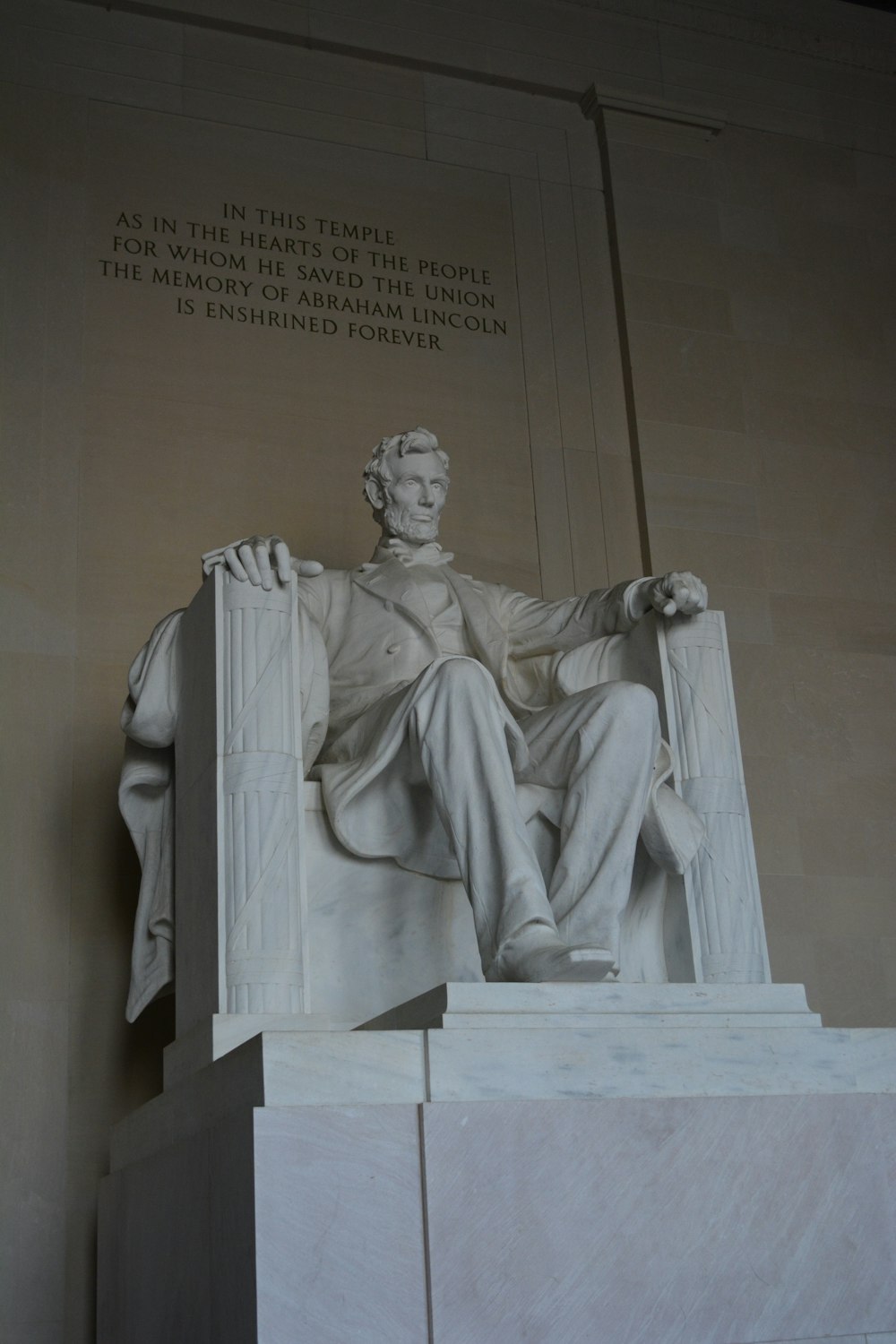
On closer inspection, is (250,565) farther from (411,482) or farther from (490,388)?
(490,388)

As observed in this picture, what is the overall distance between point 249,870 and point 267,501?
2459mm

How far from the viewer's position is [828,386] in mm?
6988

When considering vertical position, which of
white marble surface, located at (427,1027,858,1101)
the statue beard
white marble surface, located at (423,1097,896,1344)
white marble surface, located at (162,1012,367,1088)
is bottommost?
white marble surface, located at (423,1097,896,1344)

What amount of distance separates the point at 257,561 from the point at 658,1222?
1911 mm

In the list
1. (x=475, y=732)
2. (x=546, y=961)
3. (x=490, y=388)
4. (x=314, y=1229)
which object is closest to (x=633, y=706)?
(x=475, y=732)

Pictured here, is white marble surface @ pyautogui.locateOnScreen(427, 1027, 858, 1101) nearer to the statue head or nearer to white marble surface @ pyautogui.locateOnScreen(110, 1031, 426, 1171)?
white marble surface @ pyautogui.locateOnScreen(110, 1031, 426, 1171)

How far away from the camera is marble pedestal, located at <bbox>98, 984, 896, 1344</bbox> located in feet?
9.64

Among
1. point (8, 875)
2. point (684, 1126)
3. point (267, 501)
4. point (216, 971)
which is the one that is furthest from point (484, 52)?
point (684, 1126)

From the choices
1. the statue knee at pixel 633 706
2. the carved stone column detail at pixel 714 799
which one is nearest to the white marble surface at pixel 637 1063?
the carved stone column detail at pixel 714 799

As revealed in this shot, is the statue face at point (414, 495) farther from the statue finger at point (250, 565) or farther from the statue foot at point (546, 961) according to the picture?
the statue foot at point (546, 961)

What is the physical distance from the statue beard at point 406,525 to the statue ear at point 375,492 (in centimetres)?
4

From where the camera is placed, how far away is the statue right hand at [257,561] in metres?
4.11

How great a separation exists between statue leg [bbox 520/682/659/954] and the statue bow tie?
1066 mm

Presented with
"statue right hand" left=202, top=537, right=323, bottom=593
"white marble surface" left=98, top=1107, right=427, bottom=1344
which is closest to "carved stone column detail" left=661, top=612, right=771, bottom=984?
"statue right hand" left=202, top=537, right=323, bottom=593
